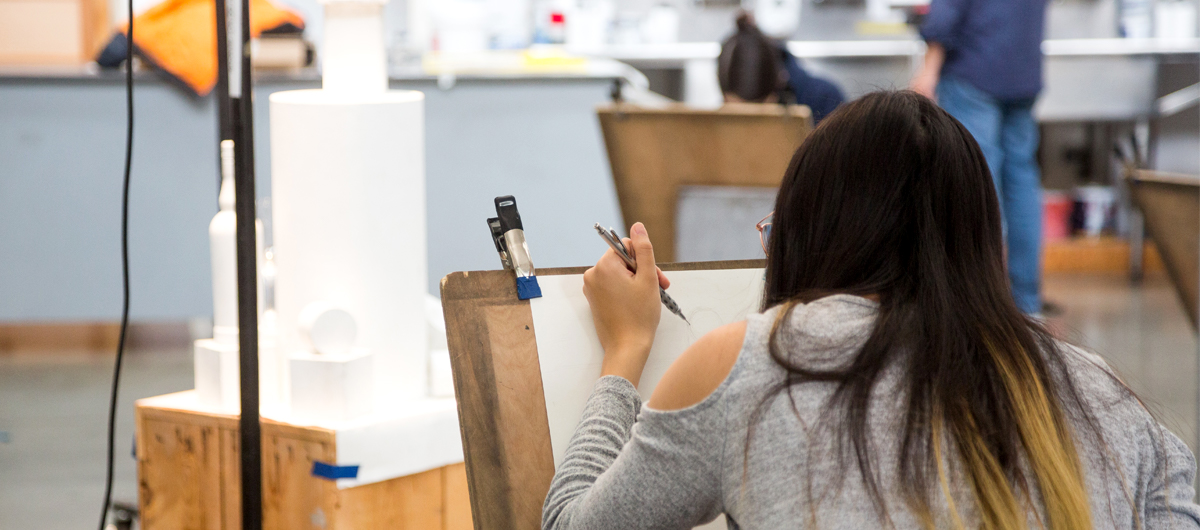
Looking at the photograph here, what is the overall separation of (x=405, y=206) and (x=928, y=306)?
646 millimetres

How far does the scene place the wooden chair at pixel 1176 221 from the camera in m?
1.54

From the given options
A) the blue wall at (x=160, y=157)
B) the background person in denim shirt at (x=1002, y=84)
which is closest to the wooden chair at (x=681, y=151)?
the blue wall at (x=160, y=157)

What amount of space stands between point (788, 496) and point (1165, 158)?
181 inches

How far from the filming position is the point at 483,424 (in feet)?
2.76

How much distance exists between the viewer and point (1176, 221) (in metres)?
1.60

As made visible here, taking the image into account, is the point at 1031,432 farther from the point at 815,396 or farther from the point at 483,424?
the point at 483,424

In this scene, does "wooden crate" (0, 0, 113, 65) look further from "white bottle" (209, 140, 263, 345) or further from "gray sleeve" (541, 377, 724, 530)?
"gray sleeve" (541, 377, 724, 530)

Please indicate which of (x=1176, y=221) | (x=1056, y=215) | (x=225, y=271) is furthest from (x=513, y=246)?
(x=1056, y=215)

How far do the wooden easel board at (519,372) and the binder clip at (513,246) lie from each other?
10mm

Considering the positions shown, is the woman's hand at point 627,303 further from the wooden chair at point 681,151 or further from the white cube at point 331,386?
the wooden chair at point 681,151

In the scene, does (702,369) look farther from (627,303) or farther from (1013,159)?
(1013,159)

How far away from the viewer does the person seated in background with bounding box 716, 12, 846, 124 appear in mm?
2688

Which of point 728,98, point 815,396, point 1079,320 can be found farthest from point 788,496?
point 1079,320

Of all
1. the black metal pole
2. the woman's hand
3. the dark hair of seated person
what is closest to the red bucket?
the dark hair of seated person
